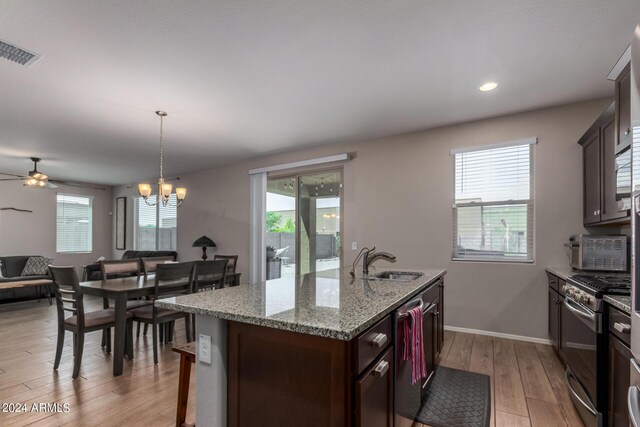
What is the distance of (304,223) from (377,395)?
431 cm

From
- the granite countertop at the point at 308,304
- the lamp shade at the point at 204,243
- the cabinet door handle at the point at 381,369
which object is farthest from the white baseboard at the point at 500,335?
the lamp shade at the point at 204,243

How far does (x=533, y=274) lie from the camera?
3645 millimetres

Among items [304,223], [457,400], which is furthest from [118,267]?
[457,400]

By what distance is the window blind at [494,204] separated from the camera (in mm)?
3779

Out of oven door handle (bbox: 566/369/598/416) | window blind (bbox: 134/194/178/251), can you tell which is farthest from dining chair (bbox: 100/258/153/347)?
oven door handle (bbox: 566/369/598/416)

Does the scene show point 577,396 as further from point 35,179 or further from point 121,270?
point 35,179

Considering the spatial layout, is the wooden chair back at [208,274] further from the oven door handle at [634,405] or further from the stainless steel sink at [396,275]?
the oven door handle at [634,405]

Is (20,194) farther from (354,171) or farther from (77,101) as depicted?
(354,171)

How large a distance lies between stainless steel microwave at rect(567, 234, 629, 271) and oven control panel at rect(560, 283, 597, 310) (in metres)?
0.51

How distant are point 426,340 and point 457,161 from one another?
104 inches

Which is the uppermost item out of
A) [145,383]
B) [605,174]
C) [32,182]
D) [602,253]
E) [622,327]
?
[32,182]

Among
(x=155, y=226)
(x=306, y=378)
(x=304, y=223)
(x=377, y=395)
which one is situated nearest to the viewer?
(x=306, y=378)

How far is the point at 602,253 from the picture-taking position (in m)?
2.79

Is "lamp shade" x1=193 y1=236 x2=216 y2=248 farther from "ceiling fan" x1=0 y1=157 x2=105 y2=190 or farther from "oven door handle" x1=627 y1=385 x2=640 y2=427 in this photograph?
"oven door handle" x1=627 y1=385 x2=640 y2=427
